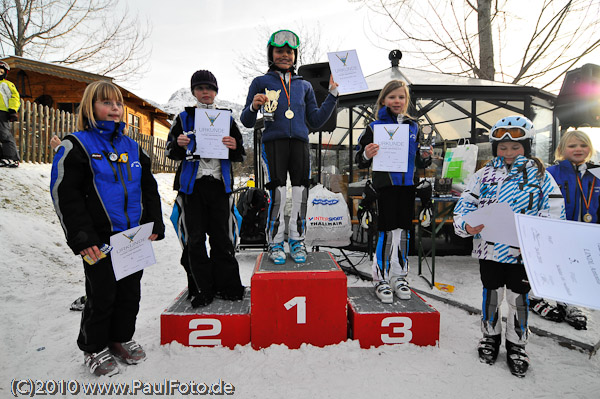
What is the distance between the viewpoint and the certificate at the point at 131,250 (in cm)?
193

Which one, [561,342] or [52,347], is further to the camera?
[561,342]

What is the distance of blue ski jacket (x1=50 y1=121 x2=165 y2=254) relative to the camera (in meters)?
1.86

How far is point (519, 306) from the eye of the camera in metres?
2.14

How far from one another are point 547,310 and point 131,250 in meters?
3.78

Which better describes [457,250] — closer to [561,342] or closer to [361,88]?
[561,342]

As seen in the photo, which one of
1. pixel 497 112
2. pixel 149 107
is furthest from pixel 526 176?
pixel 149 107

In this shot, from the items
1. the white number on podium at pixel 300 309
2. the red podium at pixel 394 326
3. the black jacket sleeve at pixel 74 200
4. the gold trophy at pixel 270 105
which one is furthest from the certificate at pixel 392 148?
the black jacket sleeve at pixel 74 200

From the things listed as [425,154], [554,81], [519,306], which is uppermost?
[554,81]

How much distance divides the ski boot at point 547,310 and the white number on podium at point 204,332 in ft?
10.3

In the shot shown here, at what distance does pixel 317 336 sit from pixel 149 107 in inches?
745

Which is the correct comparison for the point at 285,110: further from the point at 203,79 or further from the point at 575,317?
the point at 575,317

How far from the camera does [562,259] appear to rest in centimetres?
116

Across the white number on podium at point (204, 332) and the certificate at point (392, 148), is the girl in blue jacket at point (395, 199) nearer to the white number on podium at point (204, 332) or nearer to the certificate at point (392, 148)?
the certificate at point (392, 148)

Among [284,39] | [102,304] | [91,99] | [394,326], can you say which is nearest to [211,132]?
[91,99]
